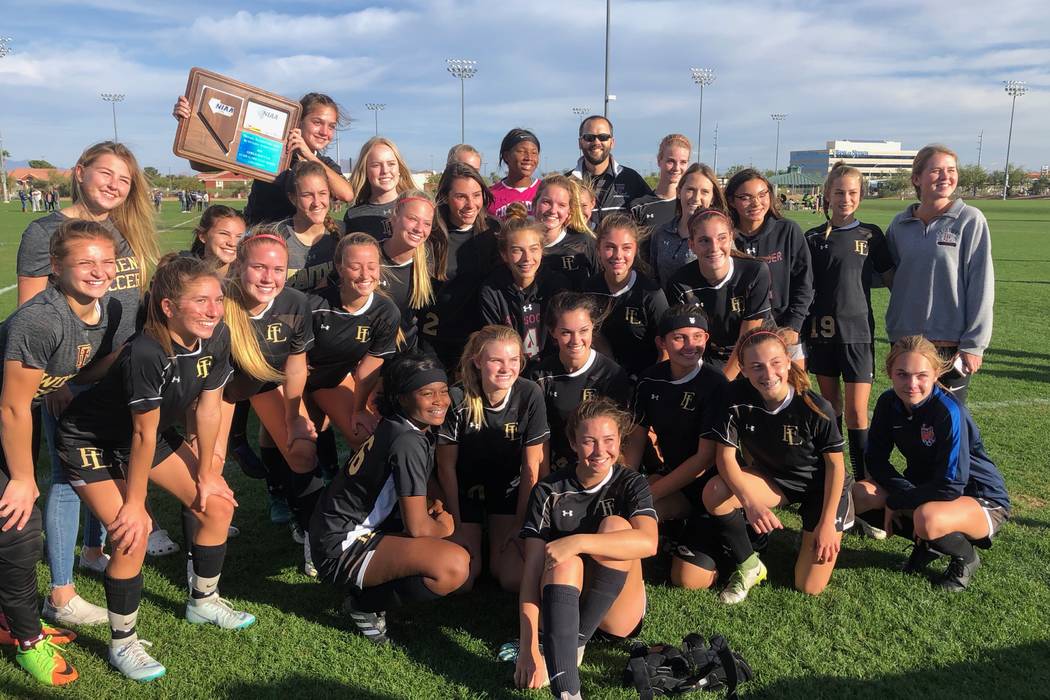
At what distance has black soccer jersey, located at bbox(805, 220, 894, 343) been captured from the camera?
4418mm

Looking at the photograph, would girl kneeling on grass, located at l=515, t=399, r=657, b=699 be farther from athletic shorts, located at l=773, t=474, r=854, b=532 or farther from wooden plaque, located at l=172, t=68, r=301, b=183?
wooden plaque, located at l=172, t=68, r=301, b=183

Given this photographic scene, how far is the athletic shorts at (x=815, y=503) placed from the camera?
3.55m

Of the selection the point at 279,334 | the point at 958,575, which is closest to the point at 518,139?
the point at 279,334

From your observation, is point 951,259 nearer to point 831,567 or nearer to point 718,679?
point 831,567

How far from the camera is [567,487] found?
122 inches

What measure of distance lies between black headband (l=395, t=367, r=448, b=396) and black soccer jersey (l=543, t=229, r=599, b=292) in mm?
1189

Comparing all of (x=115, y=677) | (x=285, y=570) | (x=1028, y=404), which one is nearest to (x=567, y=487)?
(x=285, y=570)

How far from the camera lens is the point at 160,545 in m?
3.95

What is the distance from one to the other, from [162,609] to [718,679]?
239 centimetres

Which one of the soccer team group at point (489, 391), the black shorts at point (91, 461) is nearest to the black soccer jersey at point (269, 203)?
the soccer team group at point (489, 391)

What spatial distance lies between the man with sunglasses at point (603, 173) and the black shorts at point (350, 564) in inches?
111

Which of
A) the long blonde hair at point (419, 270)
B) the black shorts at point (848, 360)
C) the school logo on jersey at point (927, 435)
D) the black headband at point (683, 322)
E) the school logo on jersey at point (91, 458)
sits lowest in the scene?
the school logo on jersey at point (927, 435)

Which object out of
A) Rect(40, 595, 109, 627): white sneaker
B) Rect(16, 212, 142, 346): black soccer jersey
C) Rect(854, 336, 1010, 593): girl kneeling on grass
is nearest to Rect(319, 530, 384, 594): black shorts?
Rect(40, 595, 109, 627): white sneaker

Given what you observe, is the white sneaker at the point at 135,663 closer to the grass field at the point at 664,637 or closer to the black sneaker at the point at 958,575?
the grass field at the point at 664,637
